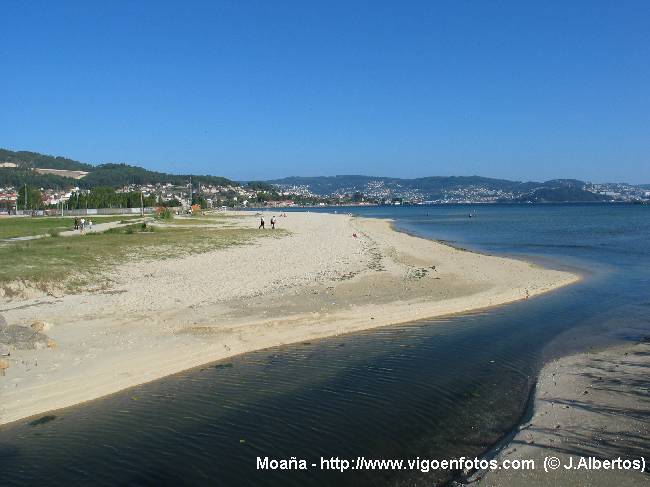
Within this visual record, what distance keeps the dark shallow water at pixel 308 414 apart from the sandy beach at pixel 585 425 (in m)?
0.51

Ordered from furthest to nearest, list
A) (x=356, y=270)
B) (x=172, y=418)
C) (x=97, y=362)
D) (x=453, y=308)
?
1. (x=356, y=270)
2. (x=453, y=308)
3. (x=97, y=362)
4. (x=172, y=418)

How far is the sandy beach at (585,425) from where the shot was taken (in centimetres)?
700

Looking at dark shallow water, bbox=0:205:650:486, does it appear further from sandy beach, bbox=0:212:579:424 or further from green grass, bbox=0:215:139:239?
green grass, bbox=0:215:139:239

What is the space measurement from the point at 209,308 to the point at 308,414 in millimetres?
7652

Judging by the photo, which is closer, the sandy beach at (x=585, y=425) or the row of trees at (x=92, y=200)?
the sandy beach at (x=585, y=425)

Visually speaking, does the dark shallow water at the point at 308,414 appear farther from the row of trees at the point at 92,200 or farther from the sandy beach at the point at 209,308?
the row of trees at the point at 92,200

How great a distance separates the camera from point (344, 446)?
837 centimetres

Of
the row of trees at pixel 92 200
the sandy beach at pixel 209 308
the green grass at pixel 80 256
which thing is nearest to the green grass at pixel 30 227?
the green grass at pixel 80 256

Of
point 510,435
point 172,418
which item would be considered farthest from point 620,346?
point 172,418

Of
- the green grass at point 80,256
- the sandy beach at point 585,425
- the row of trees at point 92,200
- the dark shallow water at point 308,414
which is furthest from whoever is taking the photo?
the row of trees at point 92,200

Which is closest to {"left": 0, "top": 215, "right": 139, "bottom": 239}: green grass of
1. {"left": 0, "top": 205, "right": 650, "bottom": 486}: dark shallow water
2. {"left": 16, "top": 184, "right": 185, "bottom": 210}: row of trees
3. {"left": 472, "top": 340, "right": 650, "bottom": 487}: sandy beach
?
{"left": 0, "top": 205, "right": 650, "bottom": 486}: dark shallow water

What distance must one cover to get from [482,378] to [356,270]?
14607mm

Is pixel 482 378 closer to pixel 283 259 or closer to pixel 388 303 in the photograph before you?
pixel 388 303

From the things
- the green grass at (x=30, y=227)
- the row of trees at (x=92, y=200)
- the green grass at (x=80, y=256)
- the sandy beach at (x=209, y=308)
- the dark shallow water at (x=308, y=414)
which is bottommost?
the dark shallow water at (x=308, y=414)
